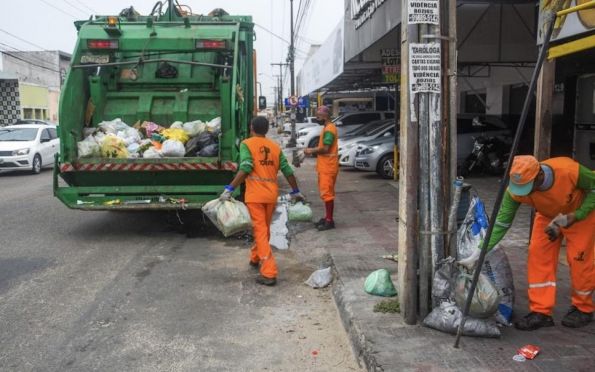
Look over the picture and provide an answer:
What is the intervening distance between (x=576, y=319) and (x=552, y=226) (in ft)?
2.46

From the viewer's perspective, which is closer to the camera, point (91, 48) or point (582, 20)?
point (582, 20)

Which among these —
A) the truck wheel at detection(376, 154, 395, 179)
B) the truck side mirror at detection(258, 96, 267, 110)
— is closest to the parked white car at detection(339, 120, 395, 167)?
the truck wheel at detection(376, 154, 395, 179)

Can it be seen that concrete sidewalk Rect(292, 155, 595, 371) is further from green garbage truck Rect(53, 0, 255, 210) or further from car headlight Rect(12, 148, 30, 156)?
car headlight Rect(12, 148, 30, 156)

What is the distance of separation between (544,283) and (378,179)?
33.4ft

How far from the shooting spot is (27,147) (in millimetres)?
15453

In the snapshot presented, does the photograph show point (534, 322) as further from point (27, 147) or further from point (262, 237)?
point (27, 147)

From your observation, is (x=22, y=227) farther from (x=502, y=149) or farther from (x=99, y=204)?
(x=502, y=149)

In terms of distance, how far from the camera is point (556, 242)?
398 cm

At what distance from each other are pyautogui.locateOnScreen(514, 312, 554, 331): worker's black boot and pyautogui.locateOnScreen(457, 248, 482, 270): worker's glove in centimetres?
57

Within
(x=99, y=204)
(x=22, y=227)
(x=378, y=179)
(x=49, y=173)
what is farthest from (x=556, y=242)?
(x=49, y=173)

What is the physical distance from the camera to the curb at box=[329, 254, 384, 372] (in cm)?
365

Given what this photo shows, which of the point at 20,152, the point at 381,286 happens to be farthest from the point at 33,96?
the point at 381,286

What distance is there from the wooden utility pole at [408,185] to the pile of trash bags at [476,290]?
153mm

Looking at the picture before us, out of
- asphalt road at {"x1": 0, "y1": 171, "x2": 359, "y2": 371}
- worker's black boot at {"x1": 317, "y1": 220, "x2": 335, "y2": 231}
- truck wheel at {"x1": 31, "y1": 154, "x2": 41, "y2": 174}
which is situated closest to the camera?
asphalt road at {"x1": 0, "y1": 171, "x2": 359, "y2": 371}
